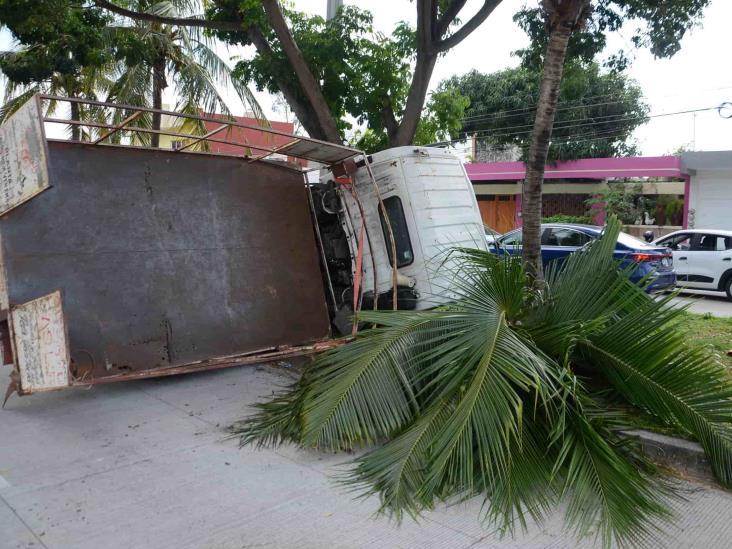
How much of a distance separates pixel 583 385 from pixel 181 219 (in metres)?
4.31

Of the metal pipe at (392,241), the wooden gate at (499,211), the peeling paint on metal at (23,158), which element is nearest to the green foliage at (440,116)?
the metal pipe at (392,241)

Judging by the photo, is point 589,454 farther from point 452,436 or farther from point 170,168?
point 170,168

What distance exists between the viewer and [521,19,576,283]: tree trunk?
6355 mm

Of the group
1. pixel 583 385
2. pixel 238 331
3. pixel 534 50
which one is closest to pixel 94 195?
pixel 238 331

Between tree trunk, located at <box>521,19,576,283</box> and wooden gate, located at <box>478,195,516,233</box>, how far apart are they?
71.0ft

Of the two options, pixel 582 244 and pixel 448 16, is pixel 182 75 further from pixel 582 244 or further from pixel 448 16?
pixel 582 244

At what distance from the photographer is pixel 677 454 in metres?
4.53

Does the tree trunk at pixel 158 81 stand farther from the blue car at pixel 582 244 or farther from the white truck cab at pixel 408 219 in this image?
the white truck cab at pixel 408 219

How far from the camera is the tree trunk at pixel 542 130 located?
6.36m

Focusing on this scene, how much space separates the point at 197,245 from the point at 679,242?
11951 mm

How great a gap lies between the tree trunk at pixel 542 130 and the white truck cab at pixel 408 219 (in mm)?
878

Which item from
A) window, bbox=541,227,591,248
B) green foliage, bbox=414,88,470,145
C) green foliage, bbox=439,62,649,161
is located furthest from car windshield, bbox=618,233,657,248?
green foliage, bbox=439,62,649,161

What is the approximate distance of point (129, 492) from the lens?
166 inches

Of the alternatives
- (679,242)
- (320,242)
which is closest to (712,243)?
(679,242)
